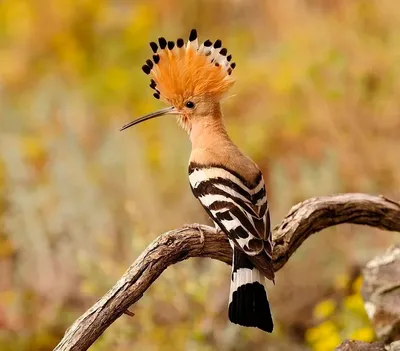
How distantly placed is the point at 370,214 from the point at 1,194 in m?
2.02

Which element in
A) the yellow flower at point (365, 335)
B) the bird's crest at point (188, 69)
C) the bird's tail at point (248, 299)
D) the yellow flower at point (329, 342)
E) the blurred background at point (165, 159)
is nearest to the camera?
the bird's tail at point (248, 299)

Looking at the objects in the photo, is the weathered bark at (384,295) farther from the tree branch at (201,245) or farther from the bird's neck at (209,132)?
the bird's neck at (209,132)

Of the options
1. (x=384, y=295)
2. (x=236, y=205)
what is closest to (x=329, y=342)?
(x=384, y=295)

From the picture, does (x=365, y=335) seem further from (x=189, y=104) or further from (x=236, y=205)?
(x=189, y=104)

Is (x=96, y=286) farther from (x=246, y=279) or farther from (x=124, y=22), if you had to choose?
(x=124, y=22)

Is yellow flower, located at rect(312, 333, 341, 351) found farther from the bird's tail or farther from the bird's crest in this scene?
the bird's crest

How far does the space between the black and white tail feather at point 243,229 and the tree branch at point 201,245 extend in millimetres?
77

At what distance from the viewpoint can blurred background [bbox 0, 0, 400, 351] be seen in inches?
121

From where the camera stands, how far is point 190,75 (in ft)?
6.54

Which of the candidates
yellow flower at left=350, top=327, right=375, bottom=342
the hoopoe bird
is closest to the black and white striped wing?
the hoopoe bird

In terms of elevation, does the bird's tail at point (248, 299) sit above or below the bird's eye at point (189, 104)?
below

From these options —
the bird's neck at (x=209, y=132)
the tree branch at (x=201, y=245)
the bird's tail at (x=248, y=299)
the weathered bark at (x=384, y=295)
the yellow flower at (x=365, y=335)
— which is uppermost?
the bird's neck at (x=209, y=132)

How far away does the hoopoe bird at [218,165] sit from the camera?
179cm

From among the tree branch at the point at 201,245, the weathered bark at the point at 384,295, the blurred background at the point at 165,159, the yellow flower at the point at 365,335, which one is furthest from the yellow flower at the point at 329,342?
the tree branch at the point at 201,245
